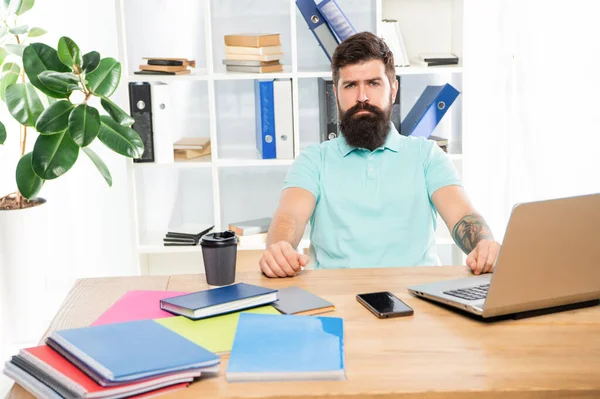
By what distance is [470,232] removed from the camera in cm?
207

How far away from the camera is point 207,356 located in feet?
3.99

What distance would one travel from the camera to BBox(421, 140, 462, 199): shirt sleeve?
2.33m

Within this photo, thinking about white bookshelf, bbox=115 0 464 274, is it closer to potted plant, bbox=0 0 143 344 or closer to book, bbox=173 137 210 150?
book, bbox=173 137 210 150

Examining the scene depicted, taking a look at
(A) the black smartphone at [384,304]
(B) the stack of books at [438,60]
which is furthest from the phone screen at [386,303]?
(B) the stack of books at [438,60]

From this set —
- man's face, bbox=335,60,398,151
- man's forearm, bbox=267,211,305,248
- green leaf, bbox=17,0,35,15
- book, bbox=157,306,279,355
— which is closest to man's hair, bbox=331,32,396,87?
man's face, bbox=335,60,398,151

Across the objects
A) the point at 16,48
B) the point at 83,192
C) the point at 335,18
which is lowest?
the point at 83,192

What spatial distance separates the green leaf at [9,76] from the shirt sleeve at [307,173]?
56.4 inches

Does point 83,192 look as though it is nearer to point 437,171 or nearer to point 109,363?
point 437,171

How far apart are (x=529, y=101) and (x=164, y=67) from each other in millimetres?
1593

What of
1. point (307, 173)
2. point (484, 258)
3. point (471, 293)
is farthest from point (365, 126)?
point (471, 293)

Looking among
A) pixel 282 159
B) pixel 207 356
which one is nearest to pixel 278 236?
pixel 207 356

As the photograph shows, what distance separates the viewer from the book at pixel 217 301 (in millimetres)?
1460

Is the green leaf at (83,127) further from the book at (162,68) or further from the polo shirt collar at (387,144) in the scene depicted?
the polo shirt collar at (387,144)

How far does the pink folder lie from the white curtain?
1979 mm
